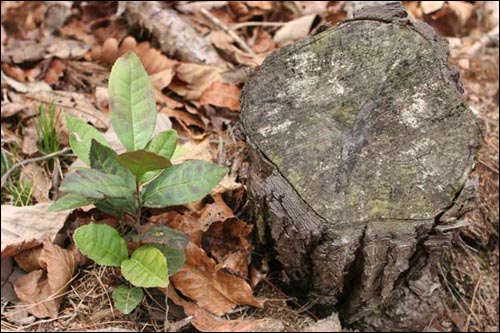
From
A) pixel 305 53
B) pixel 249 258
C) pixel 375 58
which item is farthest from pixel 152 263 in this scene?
pixel 375 58

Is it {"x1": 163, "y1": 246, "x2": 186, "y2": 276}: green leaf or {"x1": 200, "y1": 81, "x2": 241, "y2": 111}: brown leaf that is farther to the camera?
{"x1": 200, "y1": 81, "x2": 241, "y2": 111}: brown leaf

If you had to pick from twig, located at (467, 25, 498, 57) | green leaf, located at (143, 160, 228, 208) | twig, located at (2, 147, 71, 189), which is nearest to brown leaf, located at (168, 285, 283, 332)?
green leaf, located at (143, 160, 228, 208)

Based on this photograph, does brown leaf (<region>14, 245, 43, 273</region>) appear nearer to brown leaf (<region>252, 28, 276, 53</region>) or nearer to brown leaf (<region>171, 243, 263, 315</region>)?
brown leaf (<region>171, 243, 263, 315</region>)

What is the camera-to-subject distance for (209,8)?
335 centimetres

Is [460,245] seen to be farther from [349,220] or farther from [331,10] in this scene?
[331,10]

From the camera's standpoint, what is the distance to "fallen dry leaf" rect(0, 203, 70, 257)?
7.06 feet

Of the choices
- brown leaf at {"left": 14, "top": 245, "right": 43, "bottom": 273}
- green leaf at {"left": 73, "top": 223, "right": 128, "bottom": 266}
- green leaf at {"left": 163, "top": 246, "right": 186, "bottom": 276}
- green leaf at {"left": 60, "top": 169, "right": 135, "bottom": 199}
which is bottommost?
brown leaf at {"left": 14, "top": 245, "right": 43, "bottom": 273}

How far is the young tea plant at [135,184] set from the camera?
1.93 m

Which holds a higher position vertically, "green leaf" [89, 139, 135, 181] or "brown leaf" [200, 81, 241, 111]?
"green leaf" [89, 139, 135, 181]

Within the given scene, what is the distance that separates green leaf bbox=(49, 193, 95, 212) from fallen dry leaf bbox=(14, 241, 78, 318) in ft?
0.79

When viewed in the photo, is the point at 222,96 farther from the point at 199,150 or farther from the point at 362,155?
the point at 362,155

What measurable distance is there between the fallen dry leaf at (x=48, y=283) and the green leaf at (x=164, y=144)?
1.69ft

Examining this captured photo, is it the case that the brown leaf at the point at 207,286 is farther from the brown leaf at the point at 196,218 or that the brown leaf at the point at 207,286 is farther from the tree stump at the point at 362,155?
the tree stump at the point at 362,155

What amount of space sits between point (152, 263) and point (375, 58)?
0.96 meters
